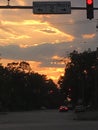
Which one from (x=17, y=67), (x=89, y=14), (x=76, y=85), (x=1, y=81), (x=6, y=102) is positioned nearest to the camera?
(x=89, y=14)

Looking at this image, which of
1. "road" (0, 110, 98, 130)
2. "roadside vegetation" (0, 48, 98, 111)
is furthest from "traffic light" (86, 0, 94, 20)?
"roadside vegetation" (0, 48, 98, 111)

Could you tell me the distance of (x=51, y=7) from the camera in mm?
25438

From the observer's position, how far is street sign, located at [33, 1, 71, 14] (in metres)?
25.3

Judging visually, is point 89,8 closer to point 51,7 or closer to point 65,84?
point 51,7

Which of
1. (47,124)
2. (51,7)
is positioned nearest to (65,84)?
(47,124)

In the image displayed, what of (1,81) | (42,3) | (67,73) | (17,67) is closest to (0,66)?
(1,81)

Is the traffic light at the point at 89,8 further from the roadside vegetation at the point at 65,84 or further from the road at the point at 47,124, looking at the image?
the roadside vegetation at the point at 65,84

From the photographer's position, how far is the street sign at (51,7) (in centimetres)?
2533

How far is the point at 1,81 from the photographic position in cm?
14650

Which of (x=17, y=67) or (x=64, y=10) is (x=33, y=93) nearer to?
(x=17, y=67)

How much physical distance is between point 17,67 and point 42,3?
170274 mm

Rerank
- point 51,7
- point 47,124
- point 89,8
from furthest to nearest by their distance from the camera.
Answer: point 47,124 → point 51,7 → point 89,8

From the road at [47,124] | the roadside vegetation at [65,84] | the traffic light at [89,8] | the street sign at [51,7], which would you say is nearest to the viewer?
the traffic light at [89,8]

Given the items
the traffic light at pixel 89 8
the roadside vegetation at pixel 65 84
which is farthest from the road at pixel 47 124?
the roadside vegetation at pixel 65 84
